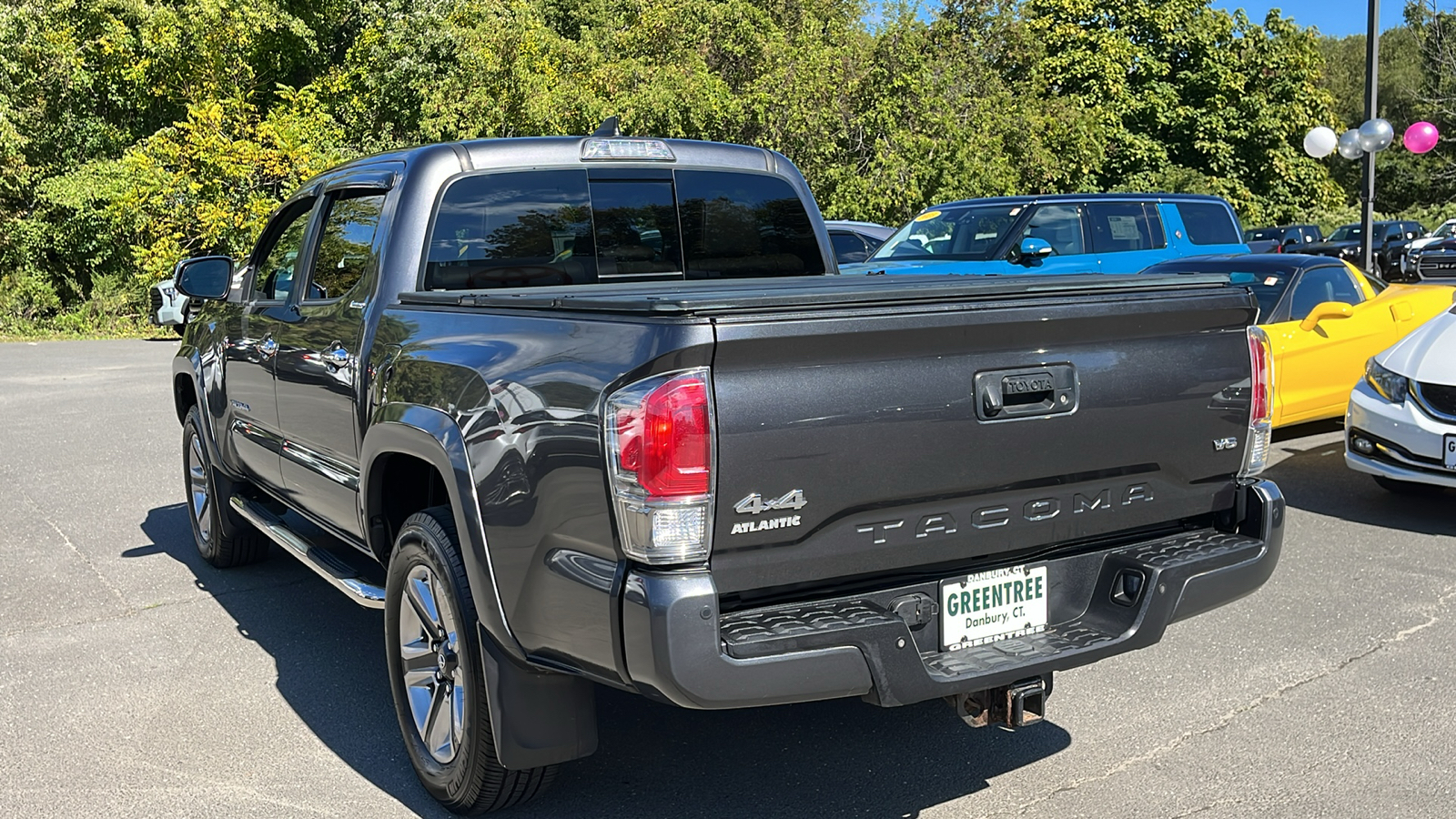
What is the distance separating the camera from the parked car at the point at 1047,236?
12898 millimetres

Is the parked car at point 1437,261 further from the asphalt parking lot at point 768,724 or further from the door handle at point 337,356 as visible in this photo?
the door handle at point 337,356

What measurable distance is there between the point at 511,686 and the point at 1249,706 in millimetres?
2675

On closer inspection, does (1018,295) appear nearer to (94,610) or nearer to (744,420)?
(744,420)

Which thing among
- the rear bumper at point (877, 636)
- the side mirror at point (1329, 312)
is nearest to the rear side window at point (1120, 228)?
the side mirror at point (1329, 312)

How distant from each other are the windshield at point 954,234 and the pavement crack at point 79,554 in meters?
8.35

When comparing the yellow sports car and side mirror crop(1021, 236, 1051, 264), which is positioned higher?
side mirror crop(1021, 236, 1051, 264)

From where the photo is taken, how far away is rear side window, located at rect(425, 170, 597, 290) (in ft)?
14.3

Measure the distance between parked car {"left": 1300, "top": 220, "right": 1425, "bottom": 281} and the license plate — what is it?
29769mm

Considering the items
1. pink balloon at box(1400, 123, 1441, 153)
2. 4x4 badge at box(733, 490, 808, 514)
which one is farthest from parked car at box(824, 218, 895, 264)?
4x4 badge at box(733, 490, 808, 514)

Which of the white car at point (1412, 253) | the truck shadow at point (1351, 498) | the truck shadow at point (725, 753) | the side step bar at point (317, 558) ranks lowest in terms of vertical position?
the white car at point (1412, 253)

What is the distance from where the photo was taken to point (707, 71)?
24031 millimetres

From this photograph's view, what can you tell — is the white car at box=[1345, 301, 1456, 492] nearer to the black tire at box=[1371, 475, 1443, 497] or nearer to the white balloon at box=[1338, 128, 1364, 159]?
the black tire at box=[1371, 475, 1443, 497]

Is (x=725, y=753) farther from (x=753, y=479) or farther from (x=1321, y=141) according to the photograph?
(x=1321, y=141)

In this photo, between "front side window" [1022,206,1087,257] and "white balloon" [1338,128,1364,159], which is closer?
"front side window" [1022,206,1087,257]
